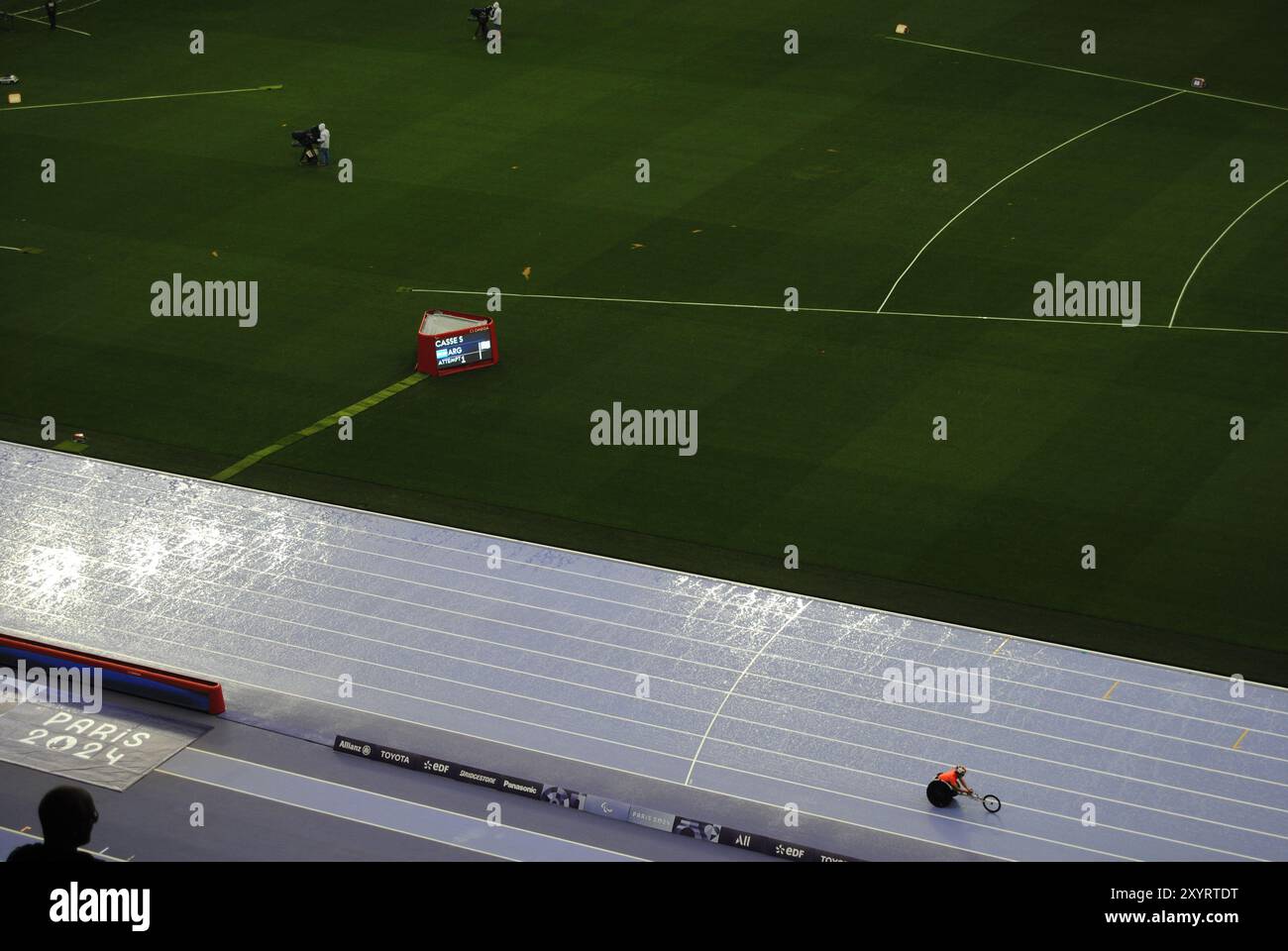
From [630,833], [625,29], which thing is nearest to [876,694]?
[630,833]

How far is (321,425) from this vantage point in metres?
25.2

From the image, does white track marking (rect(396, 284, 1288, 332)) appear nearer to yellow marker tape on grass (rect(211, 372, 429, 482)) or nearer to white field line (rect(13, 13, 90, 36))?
yellow marker tape on grass (rect(211, 372, 429, 482))

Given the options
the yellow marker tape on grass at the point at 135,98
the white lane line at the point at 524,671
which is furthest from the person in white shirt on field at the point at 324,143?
the white lane line at the point at 524,671

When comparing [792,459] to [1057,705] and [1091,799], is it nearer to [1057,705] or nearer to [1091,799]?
[1057,705]

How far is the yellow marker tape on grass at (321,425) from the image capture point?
24172mm

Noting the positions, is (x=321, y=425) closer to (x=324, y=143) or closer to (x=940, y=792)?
(x=324, y=143)

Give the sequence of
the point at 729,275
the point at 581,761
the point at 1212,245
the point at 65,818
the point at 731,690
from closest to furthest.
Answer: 1. the point at 65,818
2. the point at 581,761
3. the point at 731,690
4. the point at 729,275
5. the point at 1212,245

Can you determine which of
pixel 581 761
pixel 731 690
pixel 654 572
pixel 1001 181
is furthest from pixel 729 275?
pixel 581 761

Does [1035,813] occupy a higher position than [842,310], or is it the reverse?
[842,310]

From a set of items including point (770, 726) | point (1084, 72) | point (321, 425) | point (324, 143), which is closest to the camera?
point (770, 726)

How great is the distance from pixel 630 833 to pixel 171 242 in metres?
18.1

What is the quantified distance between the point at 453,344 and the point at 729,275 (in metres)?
5.43

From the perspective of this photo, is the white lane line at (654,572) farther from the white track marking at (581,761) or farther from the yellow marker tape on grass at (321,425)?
the white track marking at (581,761)

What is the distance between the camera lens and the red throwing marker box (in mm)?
26328
